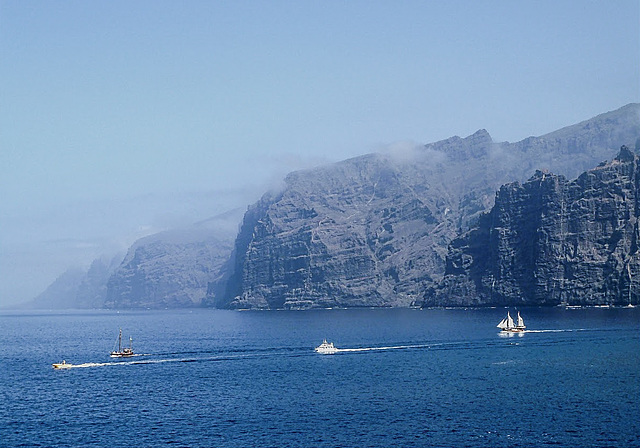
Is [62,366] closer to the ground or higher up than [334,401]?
higher up

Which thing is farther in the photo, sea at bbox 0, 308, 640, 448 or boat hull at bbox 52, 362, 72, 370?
boat hull at bbox 52, 362, 72, 370

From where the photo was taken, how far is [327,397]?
4850 inches

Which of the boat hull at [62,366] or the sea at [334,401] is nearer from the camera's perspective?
the sea at [334,401]

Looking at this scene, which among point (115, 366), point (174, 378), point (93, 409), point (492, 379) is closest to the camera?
point (93, 409)

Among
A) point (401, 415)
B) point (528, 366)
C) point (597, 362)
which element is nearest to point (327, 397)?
point (401, 415)

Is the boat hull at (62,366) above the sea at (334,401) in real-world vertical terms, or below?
above

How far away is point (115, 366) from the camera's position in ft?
560

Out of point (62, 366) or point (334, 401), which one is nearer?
point (334, 401)

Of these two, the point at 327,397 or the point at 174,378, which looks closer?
the point at 327,397

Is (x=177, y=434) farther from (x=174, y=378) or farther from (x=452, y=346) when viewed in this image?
(x=452, y=346)

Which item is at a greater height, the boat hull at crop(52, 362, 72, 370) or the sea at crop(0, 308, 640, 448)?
the boat hull at crop(52, 362, 72, 370)

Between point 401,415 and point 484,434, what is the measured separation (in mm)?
14539

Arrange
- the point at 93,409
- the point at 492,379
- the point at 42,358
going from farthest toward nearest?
the point at 42,358 → the point at 492,379 → the point at 93,409

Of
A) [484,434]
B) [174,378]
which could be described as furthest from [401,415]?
[174,378]
